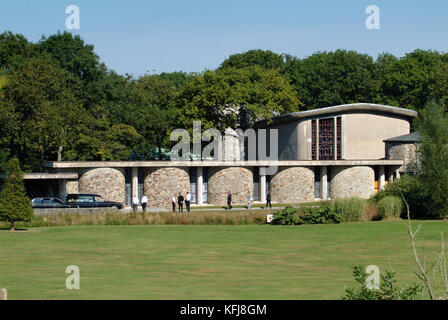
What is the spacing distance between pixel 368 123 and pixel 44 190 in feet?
118

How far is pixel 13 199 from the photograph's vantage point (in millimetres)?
38250

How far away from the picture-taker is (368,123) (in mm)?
72438

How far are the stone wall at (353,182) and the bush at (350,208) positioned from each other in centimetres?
2113

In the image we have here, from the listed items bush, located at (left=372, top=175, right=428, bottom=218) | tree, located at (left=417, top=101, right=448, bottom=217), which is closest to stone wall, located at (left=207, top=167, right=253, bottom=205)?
bush, located at (left=372, top=175, right=428, bottom=218)

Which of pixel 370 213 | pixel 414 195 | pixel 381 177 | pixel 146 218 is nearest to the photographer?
pixel 146 218

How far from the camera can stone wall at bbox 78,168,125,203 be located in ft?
182

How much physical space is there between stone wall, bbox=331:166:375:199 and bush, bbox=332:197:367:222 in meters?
21.1

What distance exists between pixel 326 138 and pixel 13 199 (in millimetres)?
41490

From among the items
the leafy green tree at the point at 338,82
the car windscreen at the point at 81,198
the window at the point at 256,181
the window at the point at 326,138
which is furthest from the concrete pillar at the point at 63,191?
the leafy green tree at the point at 338,82

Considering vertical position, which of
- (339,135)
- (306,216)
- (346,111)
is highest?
(346,111)

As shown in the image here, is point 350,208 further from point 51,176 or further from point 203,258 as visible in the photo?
point 51,176

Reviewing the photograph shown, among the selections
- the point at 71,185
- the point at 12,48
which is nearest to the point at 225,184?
the point at 71,185

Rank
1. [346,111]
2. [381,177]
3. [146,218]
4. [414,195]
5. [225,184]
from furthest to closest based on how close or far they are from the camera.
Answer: [346,111] → [381,177] → [225,184] → [414,195] → [146,218]

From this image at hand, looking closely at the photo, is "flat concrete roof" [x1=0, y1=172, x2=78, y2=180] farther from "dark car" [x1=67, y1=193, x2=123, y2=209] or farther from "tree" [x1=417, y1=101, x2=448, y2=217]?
"tree" [x1=417, y1=101, x2=448, y2=217]
